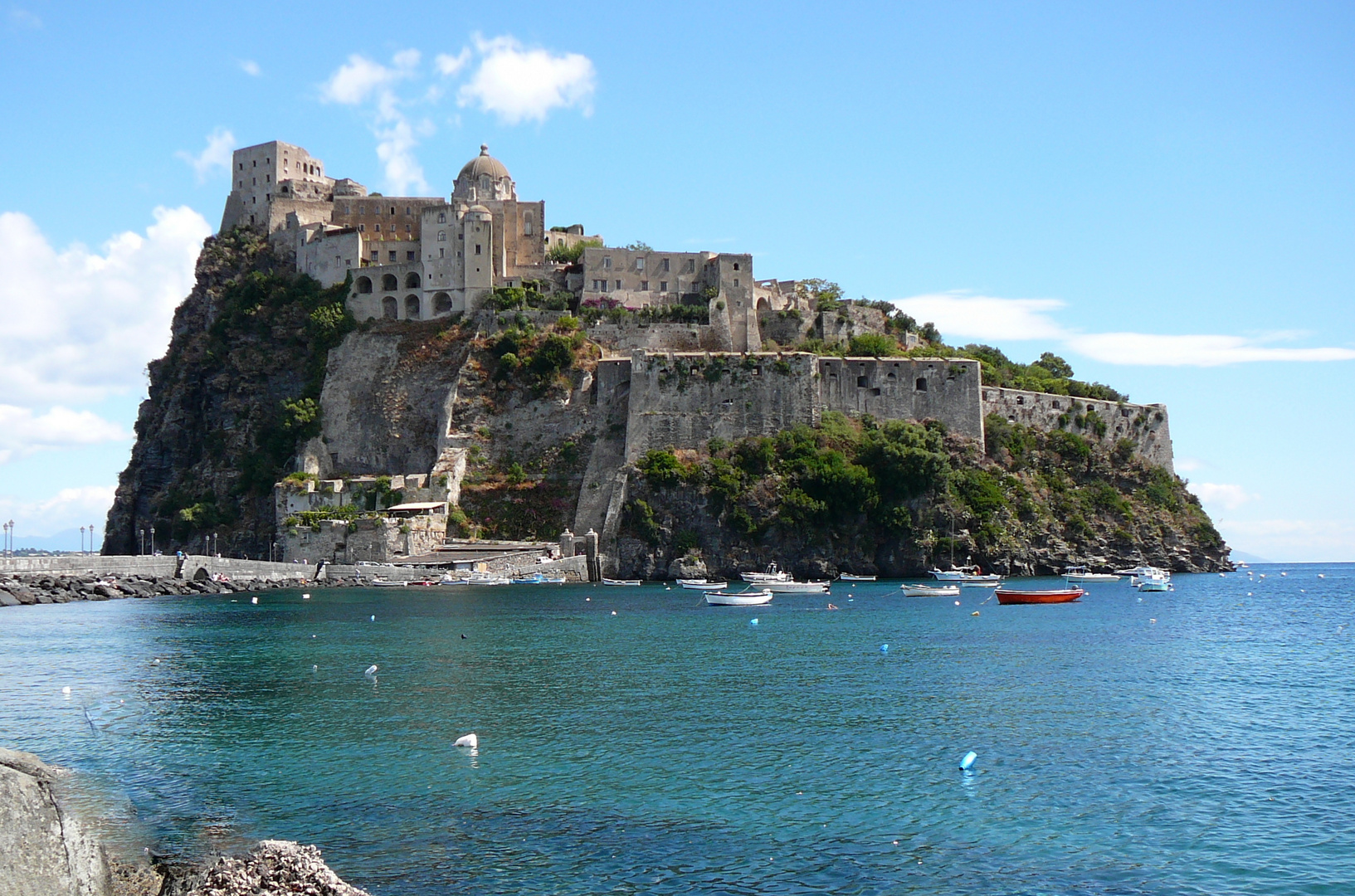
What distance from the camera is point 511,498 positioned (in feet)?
207

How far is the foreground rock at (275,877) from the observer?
35.1 feet

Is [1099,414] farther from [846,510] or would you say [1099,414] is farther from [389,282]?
[389,282]

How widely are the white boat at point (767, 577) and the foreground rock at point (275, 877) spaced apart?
1767 inches

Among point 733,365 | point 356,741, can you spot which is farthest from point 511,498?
point 356,741

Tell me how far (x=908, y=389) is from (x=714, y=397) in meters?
10.8

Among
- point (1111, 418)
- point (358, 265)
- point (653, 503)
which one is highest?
point (358, 265)

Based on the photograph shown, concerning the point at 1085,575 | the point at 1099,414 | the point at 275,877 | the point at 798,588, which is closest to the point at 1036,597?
the point at 798,588

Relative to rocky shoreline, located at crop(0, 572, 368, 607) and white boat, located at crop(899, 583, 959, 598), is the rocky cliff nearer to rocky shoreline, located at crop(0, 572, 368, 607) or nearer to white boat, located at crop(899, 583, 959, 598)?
white boat, located at crop(899, 583, 959, 598)

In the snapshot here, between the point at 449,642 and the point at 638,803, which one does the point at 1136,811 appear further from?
the point at 449,642

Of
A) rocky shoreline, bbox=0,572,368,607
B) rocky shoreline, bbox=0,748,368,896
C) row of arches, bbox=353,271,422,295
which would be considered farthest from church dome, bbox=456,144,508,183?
rocky shoreline, bbox=0,748,368,896

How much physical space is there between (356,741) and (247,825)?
4.74 meters

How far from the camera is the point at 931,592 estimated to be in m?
52.0

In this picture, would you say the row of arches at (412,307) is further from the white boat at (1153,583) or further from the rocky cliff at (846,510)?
the white boat at (1153,583)

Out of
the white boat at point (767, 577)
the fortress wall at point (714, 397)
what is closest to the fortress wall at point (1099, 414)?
the fortress wall at point (714, 397)
